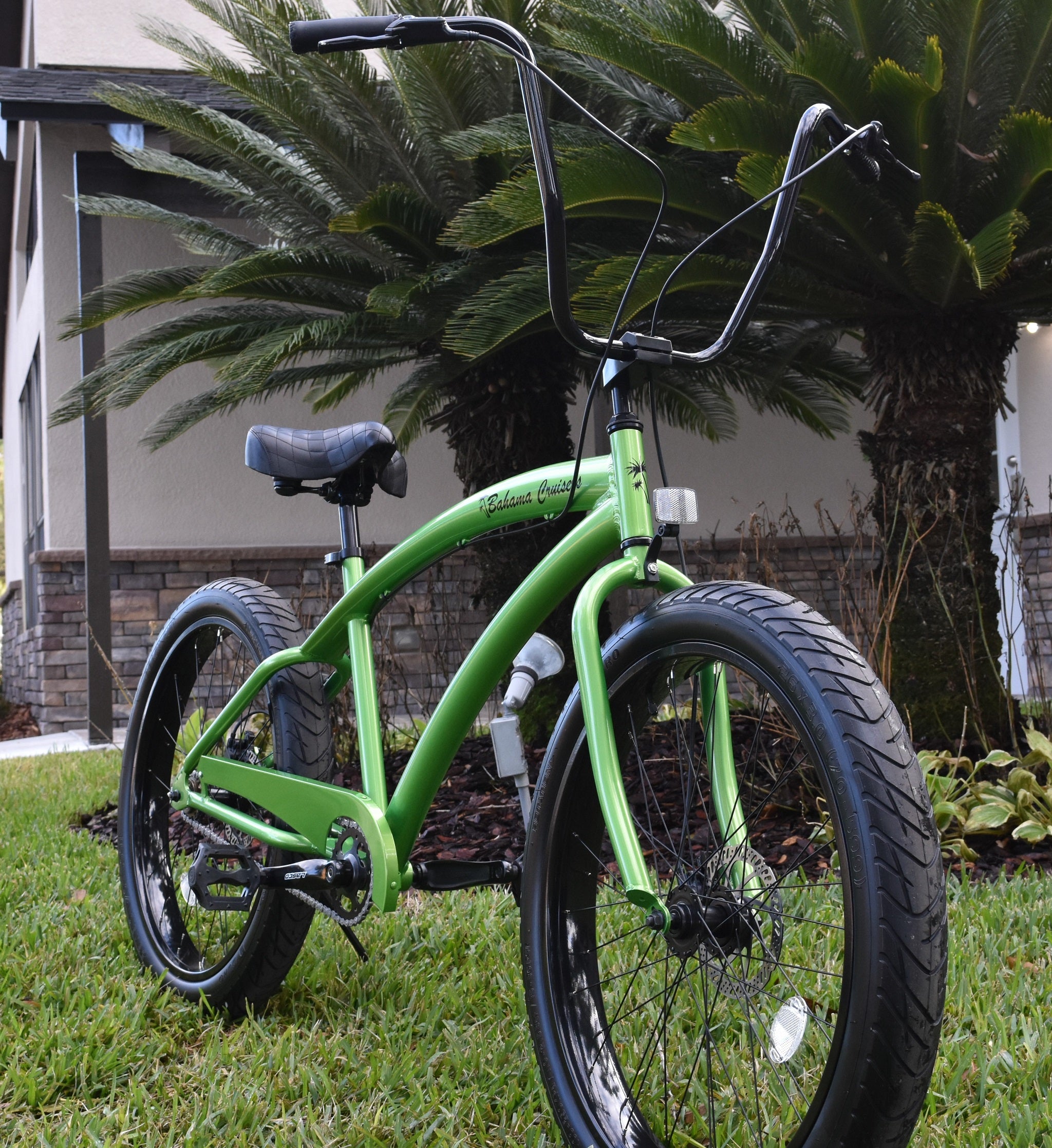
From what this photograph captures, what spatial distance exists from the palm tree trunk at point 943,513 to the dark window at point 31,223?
27.7ft

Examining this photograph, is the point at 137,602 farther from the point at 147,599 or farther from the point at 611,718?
the point at 611,718

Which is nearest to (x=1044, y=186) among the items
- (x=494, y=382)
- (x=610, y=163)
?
(x=610, y=163)

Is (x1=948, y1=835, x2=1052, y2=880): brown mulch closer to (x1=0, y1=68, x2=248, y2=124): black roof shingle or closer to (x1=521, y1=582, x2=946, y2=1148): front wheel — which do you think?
(x1=521, y1=582, x2=946, y2=1148): front wheel

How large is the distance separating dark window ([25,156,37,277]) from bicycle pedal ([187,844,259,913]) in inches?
371

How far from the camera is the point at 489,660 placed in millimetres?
1996

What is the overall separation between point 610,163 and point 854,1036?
3.48 m

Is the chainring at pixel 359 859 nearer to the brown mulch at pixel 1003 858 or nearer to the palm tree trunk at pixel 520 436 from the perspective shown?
the brown mulch at pixel 1003 858

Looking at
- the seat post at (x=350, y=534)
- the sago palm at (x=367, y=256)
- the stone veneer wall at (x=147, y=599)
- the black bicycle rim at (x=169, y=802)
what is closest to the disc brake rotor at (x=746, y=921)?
the seat post at (x=350, y=534)

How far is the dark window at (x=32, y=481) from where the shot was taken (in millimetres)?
10828

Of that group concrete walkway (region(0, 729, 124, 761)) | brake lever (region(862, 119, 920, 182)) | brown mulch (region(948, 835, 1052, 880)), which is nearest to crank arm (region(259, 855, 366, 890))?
brake lever (region(862, 119, 920, 182))

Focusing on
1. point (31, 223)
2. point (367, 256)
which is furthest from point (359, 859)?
point (31, 223)

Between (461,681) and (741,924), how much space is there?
26.9 inches

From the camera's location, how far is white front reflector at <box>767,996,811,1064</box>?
1494 millimetres

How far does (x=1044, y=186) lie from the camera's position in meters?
4.14
